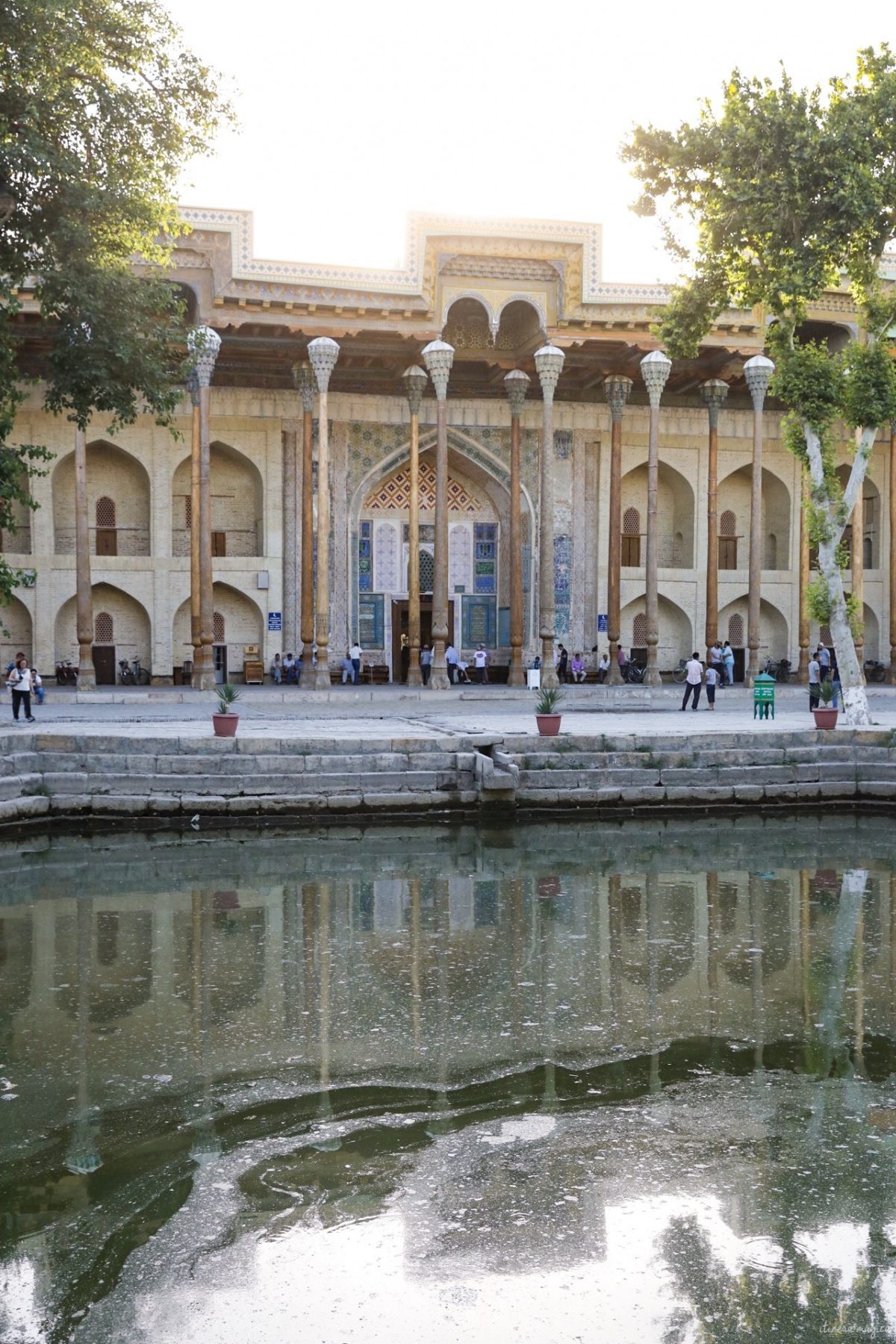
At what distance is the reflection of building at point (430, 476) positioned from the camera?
24172mm

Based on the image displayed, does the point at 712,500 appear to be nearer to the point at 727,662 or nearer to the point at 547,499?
the point at 727,662

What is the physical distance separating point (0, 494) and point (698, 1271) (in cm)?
1027

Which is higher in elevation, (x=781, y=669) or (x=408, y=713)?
(x=781, y=669)

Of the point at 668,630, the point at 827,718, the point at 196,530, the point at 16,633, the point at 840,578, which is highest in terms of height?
the point at 196,530

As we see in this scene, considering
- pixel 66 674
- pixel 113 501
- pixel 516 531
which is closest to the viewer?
pixel 516 531

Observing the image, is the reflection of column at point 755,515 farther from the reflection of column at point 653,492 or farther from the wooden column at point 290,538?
the wooden column at point 290,538

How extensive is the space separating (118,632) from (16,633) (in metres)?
2.04

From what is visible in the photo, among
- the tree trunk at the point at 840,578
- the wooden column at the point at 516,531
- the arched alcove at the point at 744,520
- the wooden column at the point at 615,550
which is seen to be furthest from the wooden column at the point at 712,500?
the tree trunk at the point at 840,578

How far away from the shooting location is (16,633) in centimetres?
2575

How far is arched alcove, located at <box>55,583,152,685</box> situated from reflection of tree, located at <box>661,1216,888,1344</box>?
948 inches

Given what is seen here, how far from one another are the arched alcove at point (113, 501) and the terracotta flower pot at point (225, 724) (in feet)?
47.6

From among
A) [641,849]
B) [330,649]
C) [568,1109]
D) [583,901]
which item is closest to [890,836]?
[641,849]

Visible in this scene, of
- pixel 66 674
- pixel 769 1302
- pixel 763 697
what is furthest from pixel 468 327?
pixel 769 1302

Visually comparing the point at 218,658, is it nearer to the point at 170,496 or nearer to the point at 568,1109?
the point at 170,496
